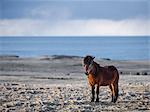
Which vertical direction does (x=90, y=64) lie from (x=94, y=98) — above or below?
above

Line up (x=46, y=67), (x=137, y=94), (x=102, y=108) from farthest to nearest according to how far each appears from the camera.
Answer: (x=46, y=67)
(x=137, y=94)
(x=102, y=108)

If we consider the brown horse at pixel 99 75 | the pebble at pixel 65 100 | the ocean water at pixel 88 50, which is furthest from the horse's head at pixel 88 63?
the ocean water at pixel 88 50

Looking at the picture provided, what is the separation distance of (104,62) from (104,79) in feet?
56.9

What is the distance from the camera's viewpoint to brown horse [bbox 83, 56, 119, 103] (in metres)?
11.0

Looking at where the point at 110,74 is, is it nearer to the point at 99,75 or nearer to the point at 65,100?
the point at 99,75

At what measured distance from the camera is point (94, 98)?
11.8 m

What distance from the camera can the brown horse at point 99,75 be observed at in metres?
11.0

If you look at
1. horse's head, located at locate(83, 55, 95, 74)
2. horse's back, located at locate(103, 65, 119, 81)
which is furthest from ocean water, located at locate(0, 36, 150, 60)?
horse's head, located at locate(83, 55, 95, 74)

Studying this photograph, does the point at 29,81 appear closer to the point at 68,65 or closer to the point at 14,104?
the point at 14,104

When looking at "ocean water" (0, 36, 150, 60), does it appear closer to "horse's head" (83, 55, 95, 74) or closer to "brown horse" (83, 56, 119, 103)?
"brown horse" (83, 56, 119, 103)

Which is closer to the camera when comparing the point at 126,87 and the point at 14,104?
the point at 14,104

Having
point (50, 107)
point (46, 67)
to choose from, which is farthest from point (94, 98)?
point (46, 67)

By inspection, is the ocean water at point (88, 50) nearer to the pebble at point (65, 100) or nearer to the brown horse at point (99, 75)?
the pebble at point (65, 100)

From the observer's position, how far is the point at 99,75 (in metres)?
11.4
